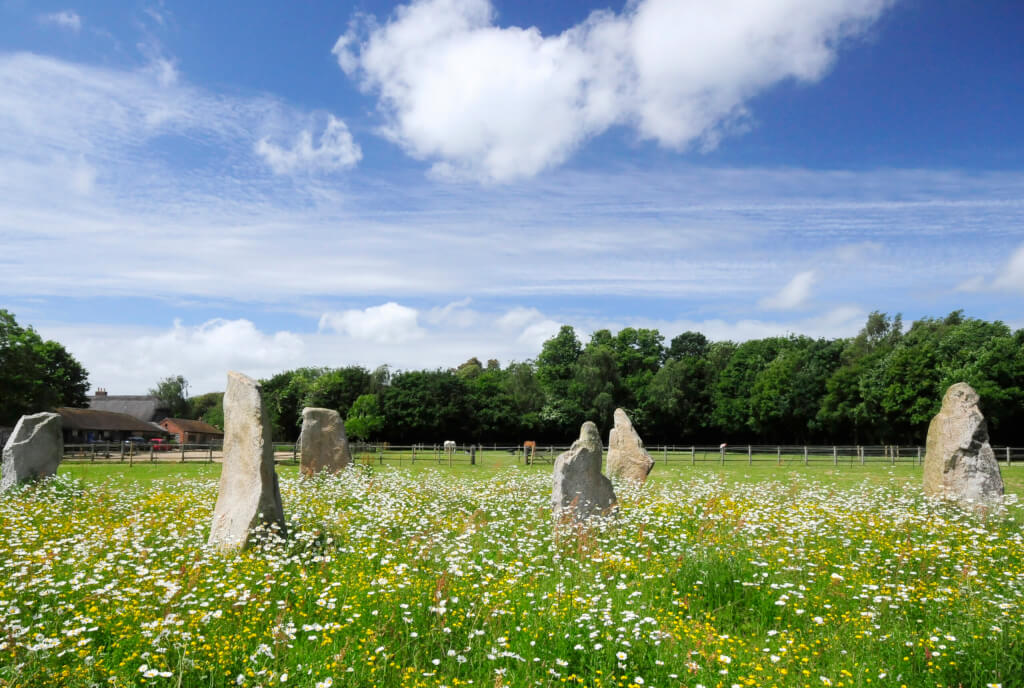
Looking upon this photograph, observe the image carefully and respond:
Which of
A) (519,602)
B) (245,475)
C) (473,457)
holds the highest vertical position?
(245,475)

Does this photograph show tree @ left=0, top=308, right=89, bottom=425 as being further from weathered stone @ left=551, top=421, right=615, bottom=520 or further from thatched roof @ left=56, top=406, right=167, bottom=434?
weathered stone @ left=551, top=421, right=615, bottom=520

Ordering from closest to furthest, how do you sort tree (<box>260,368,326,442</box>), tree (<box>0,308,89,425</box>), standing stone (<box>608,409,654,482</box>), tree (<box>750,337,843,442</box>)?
1. standing stone (<box>608,409,654,482</box>)
2. tree (<box>0,308,89,425</box>)
3. tree (<box>750,337,843,442</box>)
4. tree (<box>260,368,326,442</box>)

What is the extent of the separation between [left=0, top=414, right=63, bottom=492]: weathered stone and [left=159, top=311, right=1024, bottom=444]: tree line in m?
33.2

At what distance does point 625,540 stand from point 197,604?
5872mm

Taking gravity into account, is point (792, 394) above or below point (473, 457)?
above

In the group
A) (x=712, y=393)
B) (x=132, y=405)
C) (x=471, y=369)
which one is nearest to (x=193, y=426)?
(x=132, y=405)

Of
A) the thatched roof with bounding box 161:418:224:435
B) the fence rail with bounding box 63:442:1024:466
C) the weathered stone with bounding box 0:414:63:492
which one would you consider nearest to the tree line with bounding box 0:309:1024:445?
the fence rail with bounding box 63:442:1024:466

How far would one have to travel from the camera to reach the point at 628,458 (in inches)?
818

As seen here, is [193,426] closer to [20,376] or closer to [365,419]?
[365,419]

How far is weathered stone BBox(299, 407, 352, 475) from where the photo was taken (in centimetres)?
2062

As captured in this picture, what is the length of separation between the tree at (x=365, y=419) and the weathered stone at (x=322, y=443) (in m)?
29.3

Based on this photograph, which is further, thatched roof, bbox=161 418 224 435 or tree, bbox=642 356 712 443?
thatched roof, bbox=161 418 224 435

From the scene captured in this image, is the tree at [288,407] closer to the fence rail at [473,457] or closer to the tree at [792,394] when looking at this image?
the fence rail at [473,457]

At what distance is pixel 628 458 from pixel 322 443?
9.62 m
